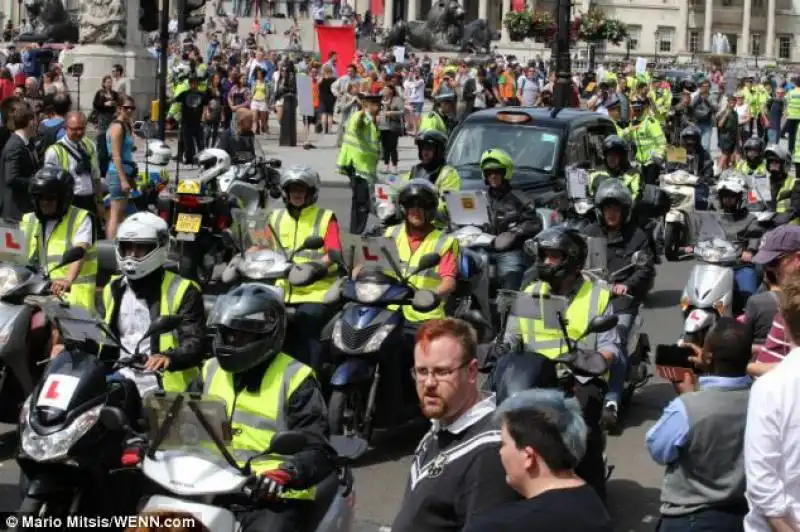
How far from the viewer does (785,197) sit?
14789mm

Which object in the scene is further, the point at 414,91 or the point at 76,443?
the point at 414,91

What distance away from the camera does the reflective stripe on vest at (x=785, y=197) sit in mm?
14672

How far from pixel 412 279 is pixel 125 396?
9.39ft

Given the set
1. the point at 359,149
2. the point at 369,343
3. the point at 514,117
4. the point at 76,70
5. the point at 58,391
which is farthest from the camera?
the point at 76,70

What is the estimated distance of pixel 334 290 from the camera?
9.84 m

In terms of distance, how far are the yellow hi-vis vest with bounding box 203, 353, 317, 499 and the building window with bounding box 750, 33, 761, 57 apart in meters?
112

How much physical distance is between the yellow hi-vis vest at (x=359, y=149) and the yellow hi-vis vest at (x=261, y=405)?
1250 cm

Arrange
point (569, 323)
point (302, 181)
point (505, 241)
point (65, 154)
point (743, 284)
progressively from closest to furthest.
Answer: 1. point (569, 323)
2. point (302, 181)
3. point (743, 284)
4. point (505, 241)
5. point (65, 154)

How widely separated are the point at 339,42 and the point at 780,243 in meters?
28.9

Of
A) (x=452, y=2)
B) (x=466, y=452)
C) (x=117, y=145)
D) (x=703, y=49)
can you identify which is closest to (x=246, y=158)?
(x=117, y=145)

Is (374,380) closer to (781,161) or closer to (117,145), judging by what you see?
(117,145)

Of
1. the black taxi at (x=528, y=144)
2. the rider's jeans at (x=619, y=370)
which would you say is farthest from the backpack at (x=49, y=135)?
the rider's jeans at (x=619, y=370)

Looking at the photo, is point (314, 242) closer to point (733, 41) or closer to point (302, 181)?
point (302, 181)

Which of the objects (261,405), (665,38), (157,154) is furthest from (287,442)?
(665,38)
